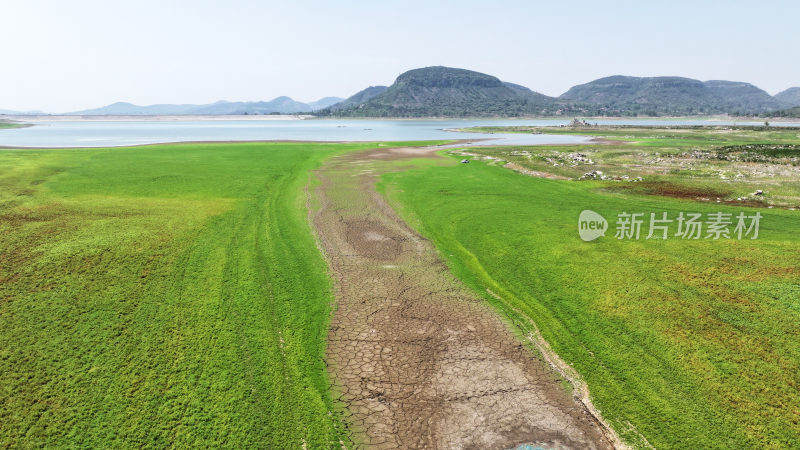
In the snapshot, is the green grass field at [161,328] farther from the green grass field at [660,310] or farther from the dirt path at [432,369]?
the green grass field at [660,310]

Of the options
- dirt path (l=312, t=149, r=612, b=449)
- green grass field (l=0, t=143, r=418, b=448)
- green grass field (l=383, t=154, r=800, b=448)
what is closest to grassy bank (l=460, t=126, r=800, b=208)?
green grass field (l=383, t=154, r=800, b=448)

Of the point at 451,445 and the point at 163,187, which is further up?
the point at 163,187

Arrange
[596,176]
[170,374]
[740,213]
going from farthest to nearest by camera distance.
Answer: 1. [596,176]
2. [740,213]
3. [170,374]

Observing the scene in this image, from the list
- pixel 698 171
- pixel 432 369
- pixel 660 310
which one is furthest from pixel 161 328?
pixel 698 171

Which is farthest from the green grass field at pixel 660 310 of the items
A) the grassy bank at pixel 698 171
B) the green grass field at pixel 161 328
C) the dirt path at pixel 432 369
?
the green grass field at pixel 161 328

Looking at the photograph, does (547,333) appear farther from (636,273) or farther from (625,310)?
(636,273)

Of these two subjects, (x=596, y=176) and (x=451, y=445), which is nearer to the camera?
(x=451, y=445)

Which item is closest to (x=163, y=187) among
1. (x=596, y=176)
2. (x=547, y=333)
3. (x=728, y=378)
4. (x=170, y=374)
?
(x=170, y=374)
